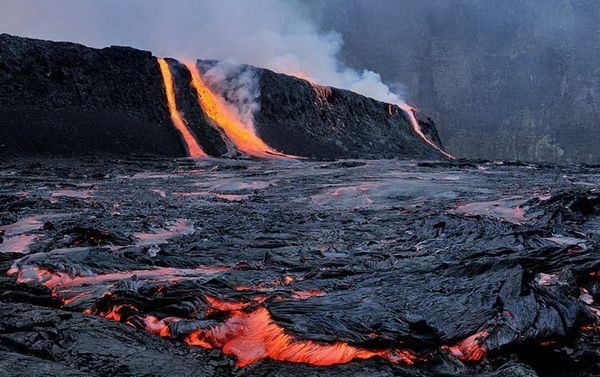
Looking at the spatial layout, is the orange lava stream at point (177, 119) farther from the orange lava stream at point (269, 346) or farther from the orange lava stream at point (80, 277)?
the orange lava stream at point (269, 346)

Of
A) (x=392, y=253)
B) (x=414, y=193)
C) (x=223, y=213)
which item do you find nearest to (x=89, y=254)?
(x=392, y=253)

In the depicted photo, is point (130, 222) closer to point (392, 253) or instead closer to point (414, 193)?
point (392, 253)

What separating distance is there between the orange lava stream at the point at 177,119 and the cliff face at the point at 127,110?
35 cm

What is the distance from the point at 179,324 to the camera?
3895 mm

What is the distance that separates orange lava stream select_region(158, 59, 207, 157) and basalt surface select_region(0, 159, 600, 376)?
22.9m

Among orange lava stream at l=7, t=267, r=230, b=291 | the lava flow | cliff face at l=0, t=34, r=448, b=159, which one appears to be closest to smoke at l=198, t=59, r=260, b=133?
cliff face at l=0, t=34, r=448, b=159

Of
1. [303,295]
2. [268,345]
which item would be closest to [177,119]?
[303,295]

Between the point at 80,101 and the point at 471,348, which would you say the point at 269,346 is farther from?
the point at 80,101

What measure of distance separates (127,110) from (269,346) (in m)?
33.5

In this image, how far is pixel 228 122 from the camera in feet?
129

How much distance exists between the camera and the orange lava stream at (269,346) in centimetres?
338

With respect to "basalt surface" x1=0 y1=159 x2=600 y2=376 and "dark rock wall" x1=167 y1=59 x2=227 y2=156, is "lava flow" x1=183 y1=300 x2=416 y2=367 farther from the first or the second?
"dark rock wall" x1=167 y1=59 x2=227 y2=156

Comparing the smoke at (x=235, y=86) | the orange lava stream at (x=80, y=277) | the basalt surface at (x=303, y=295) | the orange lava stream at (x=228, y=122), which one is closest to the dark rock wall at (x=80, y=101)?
the orange lava stream at (x=228, y=122)

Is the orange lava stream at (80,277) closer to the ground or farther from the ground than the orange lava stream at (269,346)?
closer to the ground
